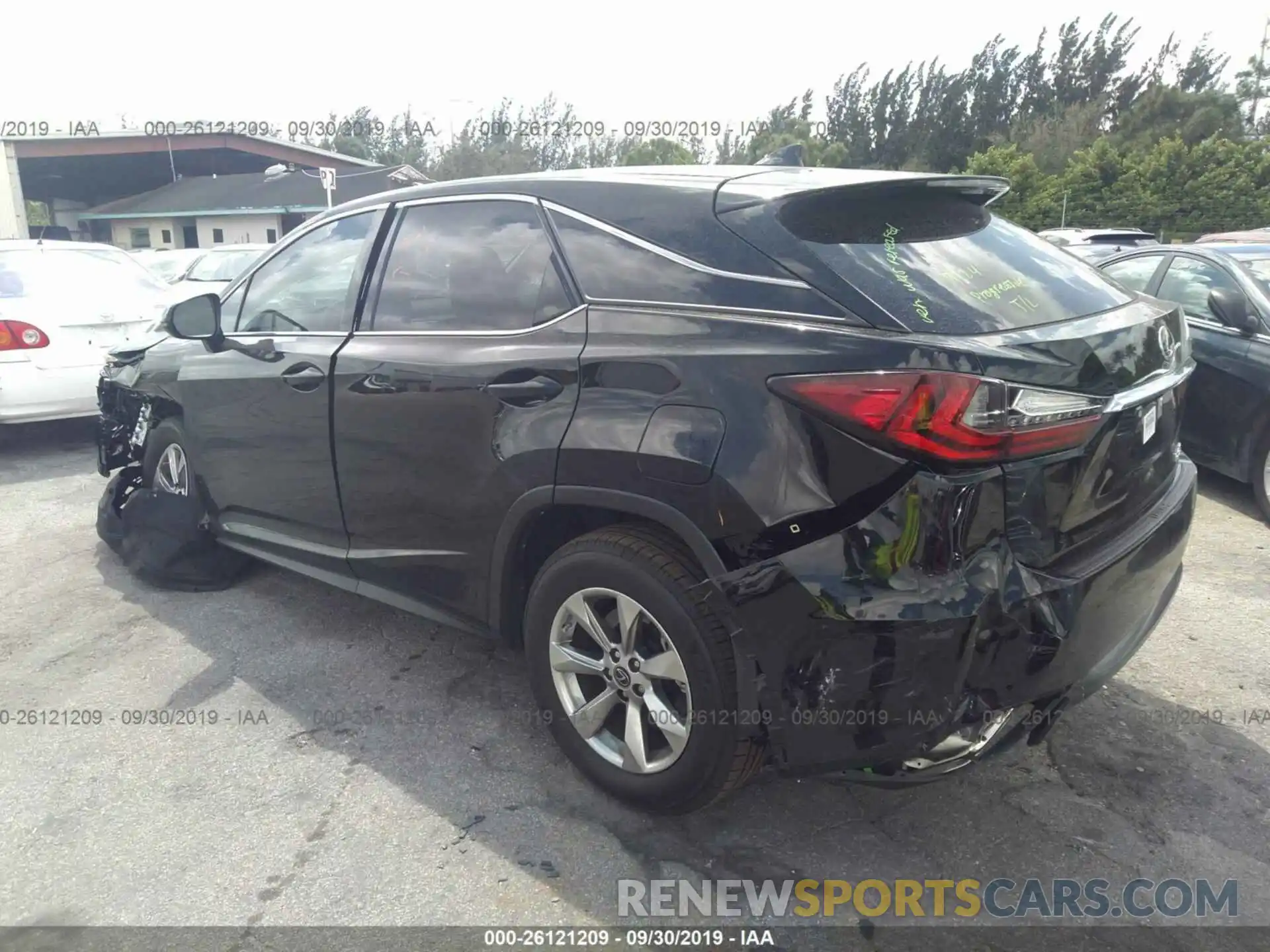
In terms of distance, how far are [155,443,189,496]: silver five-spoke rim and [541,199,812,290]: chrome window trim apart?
2702 millimetres

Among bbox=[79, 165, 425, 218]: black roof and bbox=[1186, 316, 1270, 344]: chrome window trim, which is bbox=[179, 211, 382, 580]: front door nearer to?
bbox=[1186, 316, 1270, 344]: chrome window trim

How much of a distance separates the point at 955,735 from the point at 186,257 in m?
16.2

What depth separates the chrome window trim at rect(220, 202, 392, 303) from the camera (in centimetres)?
365

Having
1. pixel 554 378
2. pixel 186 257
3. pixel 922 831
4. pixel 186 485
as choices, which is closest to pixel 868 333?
pixel 554 378

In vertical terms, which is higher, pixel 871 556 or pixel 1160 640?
pixel 871 556

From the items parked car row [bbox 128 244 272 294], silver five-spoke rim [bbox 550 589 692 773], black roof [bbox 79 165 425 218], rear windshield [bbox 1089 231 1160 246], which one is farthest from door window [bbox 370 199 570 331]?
black roof [bbox 79 165 425 218]

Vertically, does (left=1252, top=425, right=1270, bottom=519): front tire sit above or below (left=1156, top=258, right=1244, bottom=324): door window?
below

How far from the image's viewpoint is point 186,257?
1549 cm

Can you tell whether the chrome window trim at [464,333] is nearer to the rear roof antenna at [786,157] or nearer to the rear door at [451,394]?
the rear door at [451,394]

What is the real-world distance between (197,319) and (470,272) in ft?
5.45

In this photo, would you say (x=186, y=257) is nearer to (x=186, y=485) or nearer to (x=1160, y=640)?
(x=186, y=485)

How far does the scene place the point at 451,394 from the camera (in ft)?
9.95

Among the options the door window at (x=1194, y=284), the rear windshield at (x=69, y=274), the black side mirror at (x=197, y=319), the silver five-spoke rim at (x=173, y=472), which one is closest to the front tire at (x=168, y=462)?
the silver five-spoke rim at (x=173, y=472)

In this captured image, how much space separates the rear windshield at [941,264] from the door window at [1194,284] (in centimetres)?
360
